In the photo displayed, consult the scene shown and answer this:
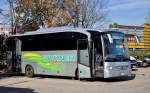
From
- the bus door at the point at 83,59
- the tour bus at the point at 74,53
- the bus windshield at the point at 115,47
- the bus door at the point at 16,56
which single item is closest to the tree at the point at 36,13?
the bus door at the point at 16,56

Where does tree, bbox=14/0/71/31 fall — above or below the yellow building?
above

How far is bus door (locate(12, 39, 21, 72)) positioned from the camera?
2689cm

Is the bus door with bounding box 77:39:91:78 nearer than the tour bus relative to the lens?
No

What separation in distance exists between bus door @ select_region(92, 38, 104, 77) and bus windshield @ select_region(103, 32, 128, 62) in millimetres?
354

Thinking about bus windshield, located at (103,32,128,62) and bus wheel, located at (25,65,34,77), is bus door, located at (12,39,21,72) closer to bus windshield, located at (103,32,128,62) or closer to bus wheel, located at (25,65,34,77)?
bus wheel, located at (25,65,34,77)

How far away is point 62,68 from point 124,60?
154 inches

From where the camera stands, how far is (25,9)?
1502 inches

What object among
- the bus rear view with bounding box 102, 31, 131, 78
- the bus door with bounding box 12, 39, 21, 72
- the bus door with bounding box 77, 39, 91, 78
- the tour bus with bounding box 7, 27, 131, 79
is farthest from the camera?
the bus door with bounding box 12, 39, 21, 72

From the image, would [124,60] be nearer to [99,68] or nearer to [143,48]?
[99,68]

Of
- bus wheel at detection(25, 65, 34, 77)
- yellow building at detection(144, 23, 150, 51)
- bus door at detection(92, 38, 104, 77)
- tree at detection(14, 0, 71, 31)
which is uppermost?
tree at detection(14, 0, 71, 31)

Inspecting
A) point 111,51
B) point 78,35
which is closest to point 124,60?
point 111,51

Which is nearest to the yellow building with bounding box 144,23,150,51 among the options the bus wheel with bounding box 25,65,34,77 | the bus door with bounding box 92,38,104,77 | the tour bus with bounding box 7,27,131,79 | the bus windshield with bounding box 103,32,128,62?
the tour bus with bounding box 7,27,131,79

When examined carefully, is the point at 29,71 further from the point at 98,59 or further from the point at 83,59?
the point at 98,59

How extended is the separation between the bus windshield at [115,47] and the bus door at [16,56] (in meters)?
7.72
